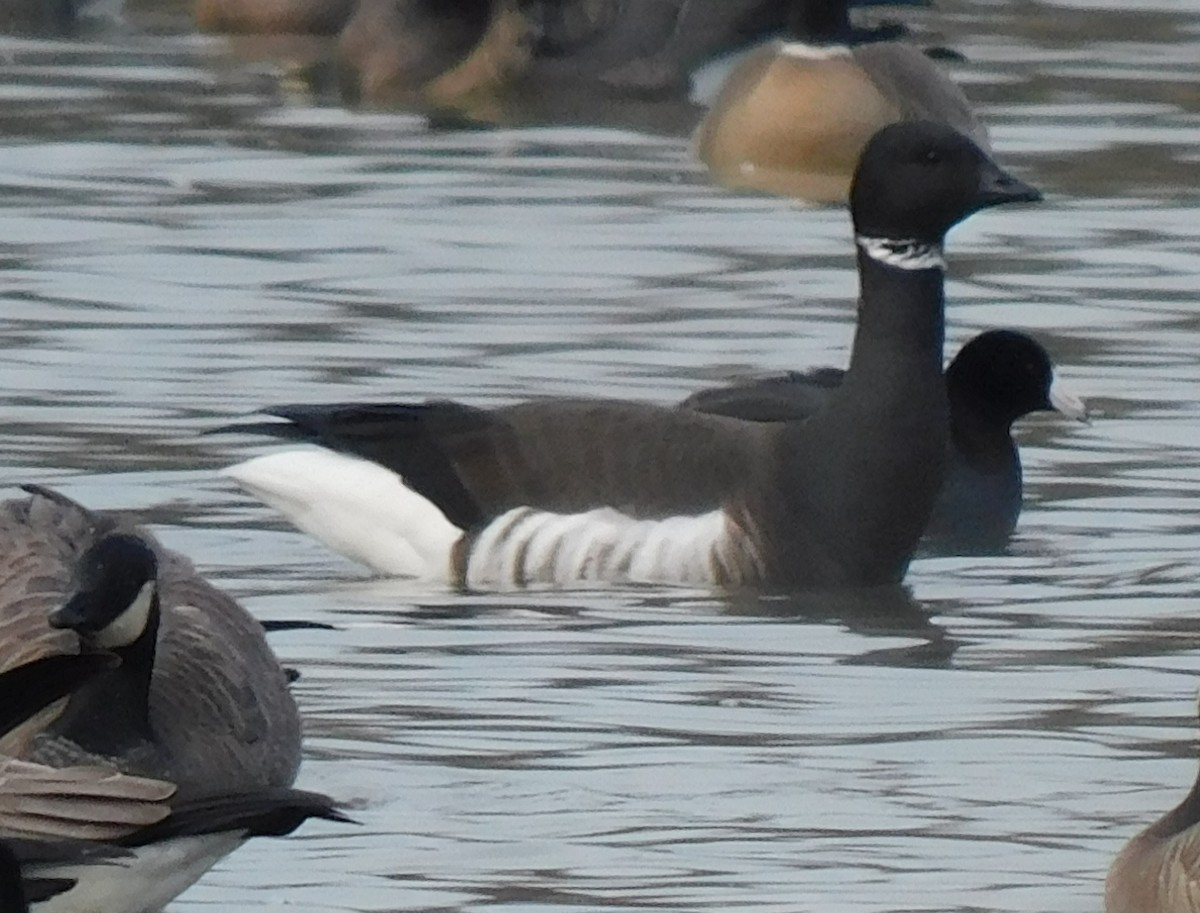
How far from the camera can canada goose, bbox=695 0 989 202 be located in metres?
20.4

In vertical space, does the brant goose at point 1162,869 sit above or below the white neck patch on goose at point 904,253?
below

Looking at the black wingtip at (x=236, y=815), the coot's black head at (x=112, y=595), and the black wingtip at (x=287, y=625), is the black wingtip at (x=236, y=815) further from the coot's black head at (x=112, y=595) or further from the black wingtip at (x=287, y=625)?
the black wingtip at (x=287, y=625)

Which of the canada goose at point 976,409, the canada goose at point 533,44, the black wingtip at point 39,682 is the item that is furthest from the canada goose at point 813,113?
the black wingtip at point 39,682

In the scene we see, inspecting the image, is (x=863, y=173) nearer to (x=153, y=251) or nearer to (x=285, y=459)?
(x=285, y=459)

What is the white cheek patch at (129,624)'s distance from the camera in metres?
8.41

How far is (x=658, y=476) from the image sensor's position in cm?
1177

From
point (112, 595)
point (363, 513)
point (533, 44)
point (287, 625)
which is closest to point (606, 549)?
point (363, 513)

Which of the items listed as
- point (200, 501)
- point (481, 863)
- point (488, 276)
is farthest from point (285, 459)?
point (488, 276)

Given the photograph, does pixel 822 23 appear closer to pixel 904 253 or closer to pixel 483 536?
pixel 904 253

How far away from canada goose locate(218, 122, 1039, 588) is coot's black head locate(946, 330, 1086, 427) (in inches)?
48.1

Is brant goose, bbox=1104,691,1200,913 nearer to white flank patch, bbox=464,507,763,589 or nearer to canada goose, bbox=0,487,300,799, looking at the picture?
canada goose, bbox=0,487,300,799

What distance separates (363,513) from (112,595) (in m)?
3.65

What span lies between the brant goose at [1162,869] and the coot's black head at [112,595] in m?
2.02

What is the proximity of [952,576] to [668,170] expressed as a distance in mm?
8211
